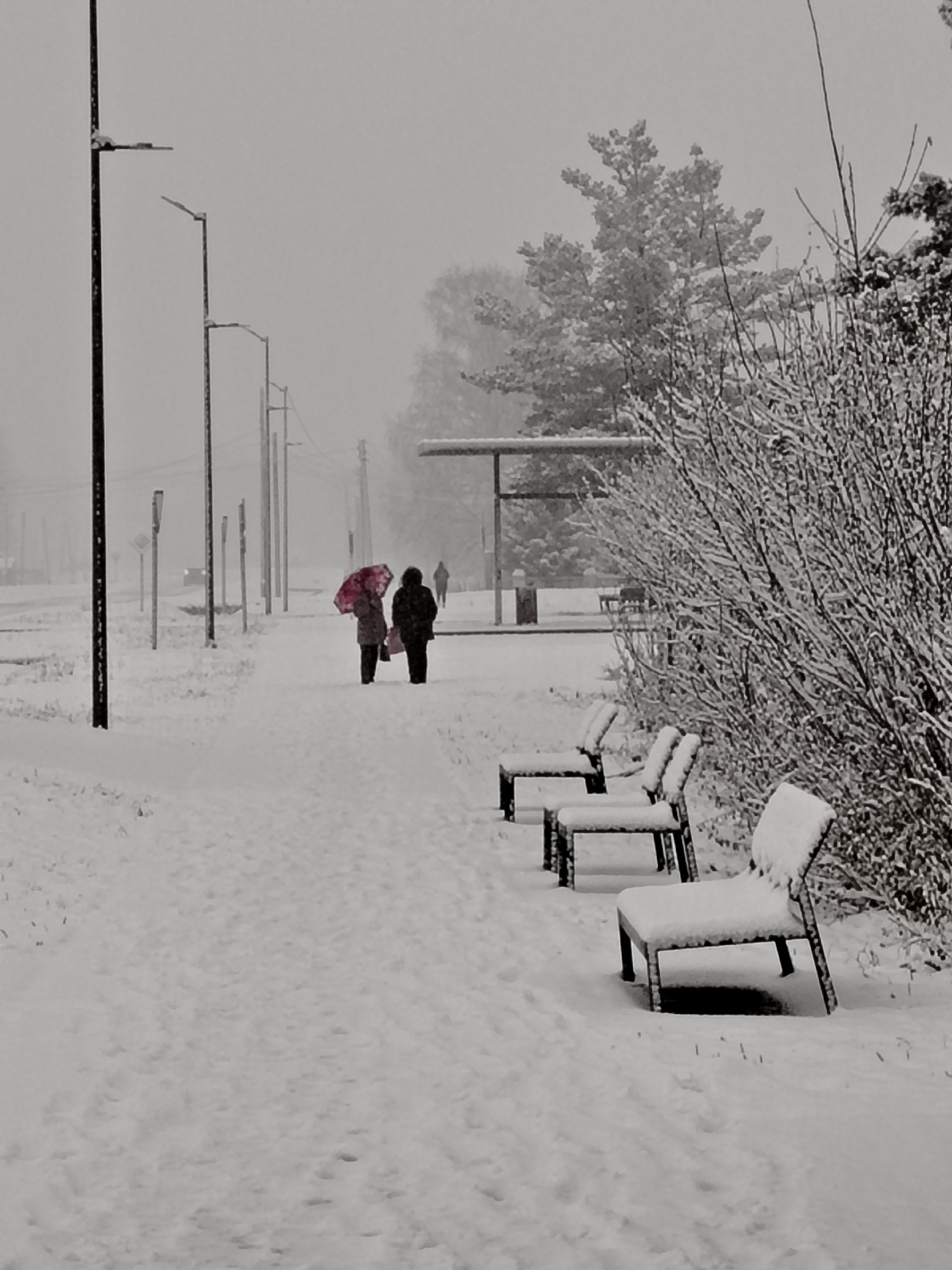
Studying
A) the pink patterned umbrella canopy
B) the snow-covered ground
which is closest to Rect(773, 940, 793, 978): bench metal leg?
the snow-covered ground

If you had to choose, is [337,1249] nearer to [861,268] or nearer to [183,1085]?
[183,1085]

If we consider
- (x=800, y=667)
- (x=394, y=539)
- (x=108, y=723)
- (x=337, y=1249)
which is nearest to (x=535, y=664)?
(x=108, y=723)

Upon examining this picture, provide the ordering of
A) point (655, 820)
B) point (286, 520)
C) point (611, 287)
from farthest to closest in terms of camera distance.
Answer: point (286, 520), point (611, 287), point (655, 820)

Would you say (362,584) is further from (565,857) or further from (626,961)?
(626,961)

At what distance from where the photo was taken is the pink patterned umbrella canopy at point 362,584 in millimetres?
24078

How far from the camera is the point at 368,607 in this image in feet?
78.3

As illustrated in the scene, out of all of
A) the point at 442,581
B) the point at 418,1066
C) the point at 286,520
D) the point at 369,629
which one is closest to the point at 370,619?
the point at 369,629

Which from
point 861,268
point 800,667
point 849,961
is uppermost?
point 861,268

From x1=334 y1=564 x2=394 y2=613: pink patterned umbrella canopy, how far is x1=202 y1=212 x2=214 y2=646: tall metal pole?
919cm

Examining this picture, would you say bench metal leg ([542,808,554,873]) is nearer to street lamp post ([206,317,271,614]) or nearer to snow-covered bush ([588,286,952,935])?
snow-covered bush ([588,286,952,935])

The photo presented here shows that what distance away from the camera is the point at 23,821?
11.9 meters

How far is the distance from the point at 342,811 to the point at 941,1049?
6791mm

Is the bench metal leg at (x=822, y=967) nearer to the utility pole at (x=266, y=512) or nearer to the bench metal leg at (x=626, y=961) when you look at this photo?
the bench metal leg at (x=626, y=961)

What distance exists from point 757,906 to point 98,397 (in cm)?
1276
